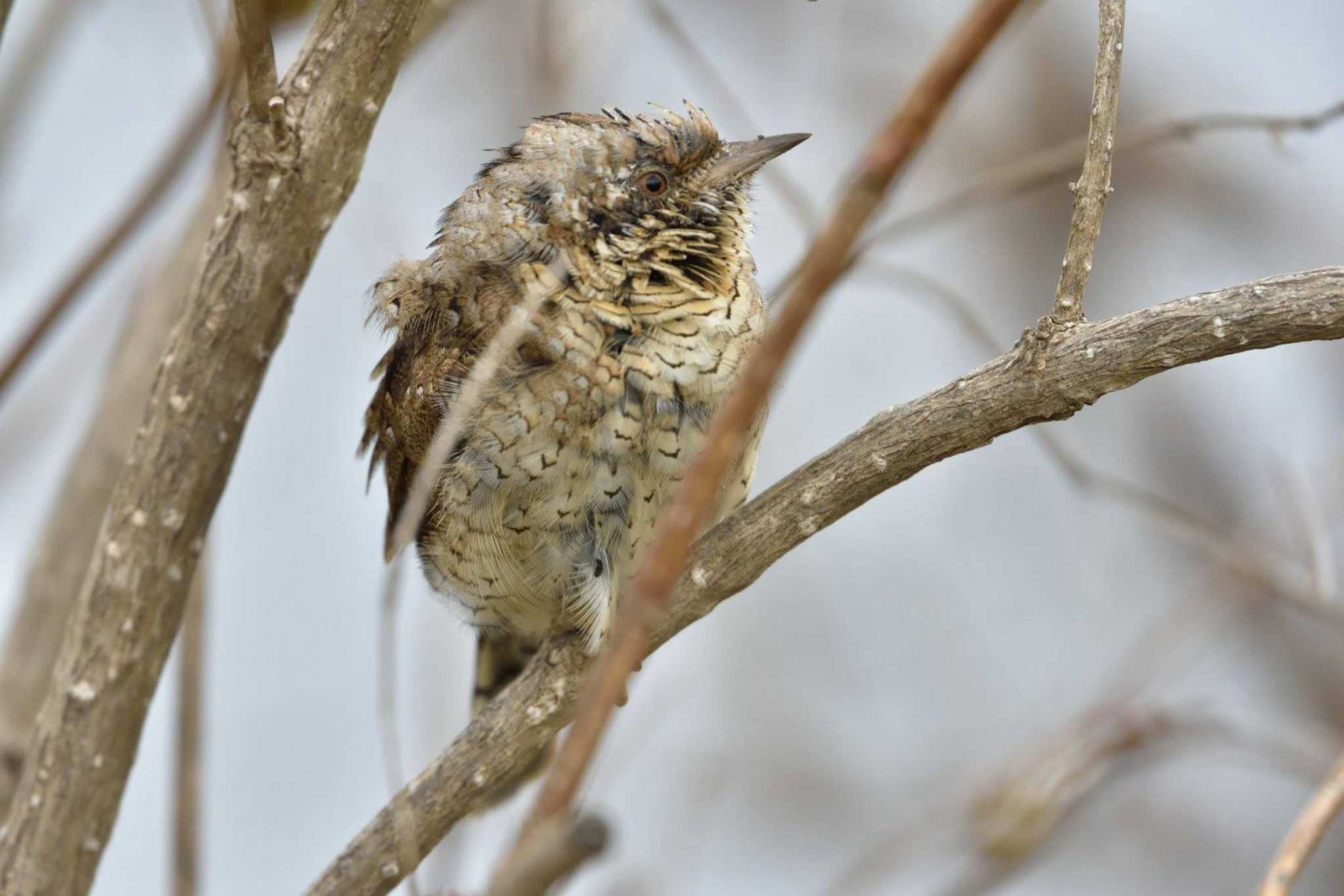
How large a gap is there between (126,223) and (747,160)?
4.56 ft

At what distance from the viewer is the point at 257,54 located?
2.22m

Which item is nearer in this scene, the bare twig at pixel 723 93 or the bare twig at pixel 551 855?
the bare twig at pixel 551 855

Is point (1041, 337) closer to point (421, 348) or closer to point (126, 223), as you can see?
point (421, 348)

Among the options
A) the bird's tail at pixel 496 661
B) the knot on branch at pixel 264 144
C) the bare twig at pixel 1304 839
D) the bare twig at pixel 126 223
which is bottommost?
the bare twig at pixel 1304 839

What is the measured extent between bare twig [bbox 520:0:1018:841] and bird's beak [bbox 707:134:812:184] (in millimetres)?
2078

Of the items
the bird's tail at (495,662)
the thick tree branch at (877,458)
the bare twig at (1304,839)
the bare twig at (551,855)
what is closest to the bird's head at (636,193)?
the thick tree branch at (877,458)

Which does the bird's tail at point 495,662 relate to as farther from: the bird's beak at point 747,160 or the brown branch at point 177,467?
the bird's beak at point 747,160

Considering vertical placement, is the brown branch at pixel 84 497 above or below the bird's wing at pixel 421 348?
above

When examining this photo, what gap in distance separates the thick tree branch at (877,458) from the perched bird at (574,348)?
34 cm

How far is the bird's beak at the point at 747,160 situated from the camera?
316 centimetres

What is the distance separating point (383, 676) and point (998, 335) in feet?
16.2

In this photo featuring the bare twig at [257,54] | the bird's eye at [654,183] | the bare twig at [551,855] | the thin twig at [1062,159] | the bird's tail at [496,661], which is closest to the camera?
the bare twig at [551,855]

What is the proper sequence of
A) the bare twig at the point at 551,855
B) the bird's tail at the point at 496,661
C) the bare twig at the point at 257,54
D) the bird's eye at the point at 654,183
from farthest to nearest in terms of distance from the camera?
the bird's tail at the point at 496,661 < the bird's eye at the point at 654,183 < the bare twig at the point at 257,54 < the bare twig at the point at 551,855

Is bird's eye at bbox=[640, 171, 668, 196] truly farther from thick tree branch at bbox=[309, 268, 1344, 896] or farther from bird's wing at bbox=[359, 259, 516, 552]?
thick tree branch at bbox=[309, 268, 1344, 896]
